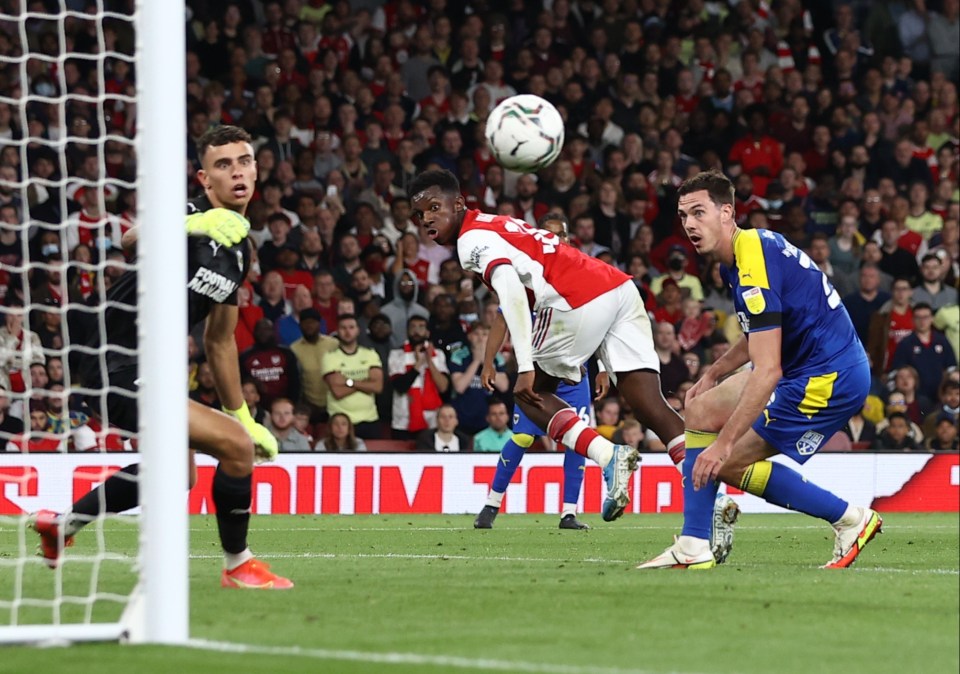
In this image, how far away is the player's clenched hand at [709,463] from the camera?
7.29m

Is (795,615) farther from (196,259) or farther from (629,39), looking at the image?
(629,39)

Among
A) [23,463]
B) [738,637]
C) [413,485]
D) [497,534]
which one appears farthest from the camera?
[413,485]

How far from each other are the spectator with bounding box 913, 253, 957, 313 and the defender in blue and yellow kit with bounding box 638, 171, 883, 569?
926 cm

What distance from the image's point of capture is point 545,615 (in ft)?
19.0

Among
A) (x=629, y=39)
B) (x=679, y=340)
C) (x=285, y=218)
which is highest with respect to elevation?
(x=629, y=39)

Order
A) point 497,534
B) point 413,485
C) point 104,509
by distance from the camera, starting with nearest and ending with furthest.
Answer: point 104,509, point 497,534, point 413,485

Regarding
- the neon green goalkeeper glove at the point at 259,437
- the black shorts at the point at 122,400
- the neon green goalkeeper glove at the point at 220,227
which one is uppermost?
the neon green goalkeeper glove at the point at 220,227

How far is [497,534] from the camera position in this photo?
439 inches

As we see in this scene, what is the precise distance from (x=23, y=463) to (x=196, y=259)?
7.02 meters

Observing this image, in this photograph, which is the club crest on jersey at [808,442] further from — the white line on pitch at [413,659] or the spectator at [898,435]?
the spectator at [898,435]

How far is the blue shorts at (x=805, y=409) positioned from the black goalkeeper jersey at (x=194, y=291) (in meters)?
2.64

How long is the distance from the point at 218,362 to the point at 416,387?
322 inches

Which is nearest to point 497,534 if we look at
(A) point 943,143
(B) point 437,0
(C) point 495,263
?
(C) point 495,263

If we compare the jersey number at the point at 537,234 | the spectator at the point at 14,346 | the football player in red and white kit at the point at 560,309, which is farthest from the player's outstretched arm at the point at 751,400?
the spectator at the point at 14,346
